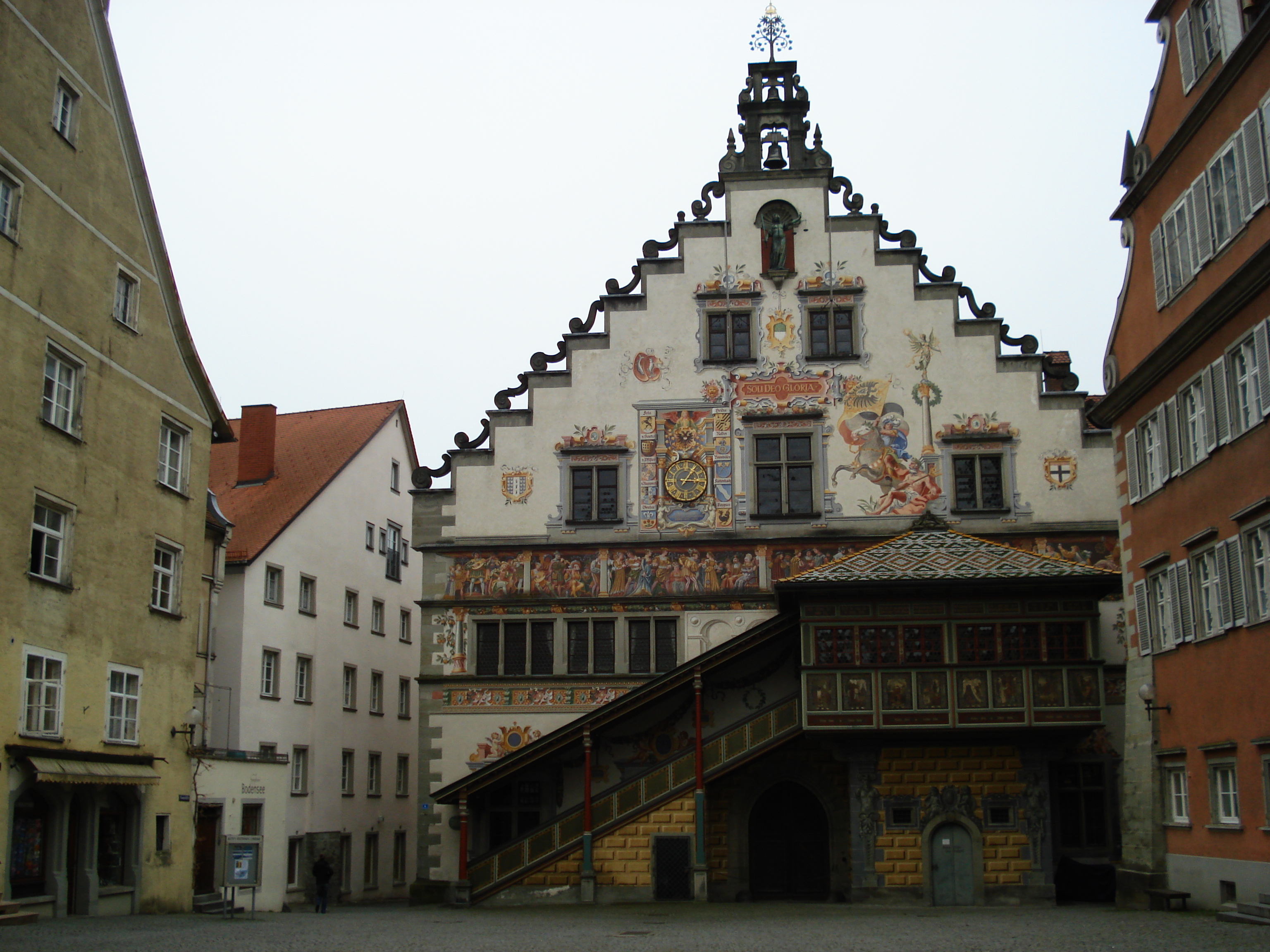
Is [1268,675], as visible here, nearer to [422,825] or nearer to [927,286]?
[927,286]

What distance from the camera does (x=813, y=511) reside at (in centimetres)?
2856

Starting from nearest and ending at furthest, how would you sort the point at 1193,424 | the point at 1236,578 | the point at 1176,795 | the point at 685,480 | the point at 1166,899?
the point at 1236,578 < the point at 1166,899 < the point at 1193,424 < the point at 1176,795 < the point at 685,480

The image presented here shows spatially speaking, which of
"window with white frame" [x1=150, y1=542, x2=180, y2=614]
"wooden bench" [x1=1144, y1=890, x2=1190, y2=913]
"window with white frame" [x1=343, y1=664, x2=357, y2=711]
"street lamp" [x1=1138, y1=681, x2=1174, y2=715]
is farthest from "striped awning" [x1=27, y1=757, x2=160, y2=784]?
"street lamp" [x1=1138, y1=681, x2=1174, y2=715]

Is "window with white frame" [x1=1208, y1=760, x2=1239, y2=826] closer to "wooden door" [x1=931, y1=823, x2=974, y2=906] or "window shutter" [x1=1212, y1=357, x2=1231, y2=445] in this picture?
"window shutter" [x1=1212, y1=357, x2=1231, y2=445]

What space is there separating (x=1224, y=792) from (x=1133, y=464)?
5548 millimetres

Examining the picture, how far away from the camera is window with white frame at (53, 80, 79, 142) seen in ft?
70.8

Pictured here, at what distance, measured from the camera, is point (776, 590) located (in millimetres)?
24875

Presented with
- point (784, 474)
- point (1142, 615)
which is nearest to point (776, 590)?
point (784, 474)

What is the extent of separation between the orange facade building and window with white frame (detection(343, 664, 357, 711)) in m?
20.3

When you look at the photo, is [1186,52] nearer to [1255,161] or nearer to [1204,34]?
[1204,34]

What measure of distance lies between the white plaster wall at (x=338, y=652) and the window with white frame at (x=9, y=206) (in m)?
12.1

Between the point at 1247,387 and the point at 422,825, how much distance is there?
17.6 m

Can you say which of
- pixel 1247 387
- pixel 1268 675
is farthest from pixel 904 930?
pixel 1247 387

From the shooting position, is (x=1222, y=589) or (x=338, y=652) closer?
(x=1222, y=589)
